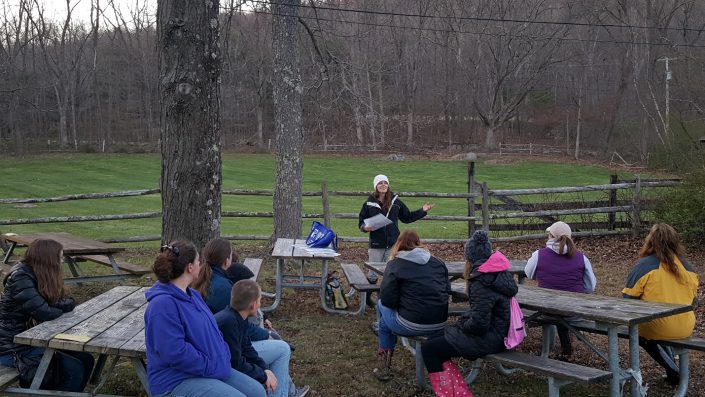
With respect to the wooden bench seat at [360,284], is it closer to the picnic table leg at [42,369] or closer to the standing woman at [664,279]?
the standing woman at [664,279]

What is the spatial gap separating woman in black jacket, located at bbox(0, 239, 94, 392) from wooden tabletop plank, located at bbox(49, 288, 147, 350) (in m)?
0.26

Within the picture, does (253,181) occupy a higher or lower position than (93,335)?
lower

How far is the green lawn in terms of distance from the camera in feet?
60.2

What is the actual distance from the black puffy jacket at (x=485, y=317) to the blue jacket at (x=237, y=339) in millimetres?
1494

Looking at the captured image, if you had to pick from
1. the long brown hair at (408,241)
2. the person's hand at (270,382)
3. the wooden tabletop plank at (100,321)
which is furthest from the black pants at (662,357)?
the wooden tabletop plank at (100,321)

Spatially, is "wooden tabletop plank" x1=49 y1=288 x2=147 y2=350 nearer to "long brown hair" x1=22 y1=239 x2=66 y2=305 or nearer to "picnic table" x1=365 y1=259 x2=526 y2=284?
"long brown hair" x1=22 y1=239 x2=66 y2=305

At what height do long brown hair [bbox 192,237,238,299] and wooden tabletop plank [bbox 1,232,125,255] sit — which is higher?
long brown hair [bbox 192,237,238,299]

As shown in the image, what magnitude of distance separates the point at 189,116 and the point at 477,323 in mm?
2802

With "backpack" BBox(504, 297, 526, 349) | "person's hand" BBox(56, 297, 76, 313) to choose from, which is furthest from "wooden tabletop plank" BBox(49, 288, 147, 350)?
"backpack" BBox(504, 297, 526, 349)

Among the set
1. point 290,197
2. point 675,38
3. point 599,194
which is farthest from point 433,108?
point 290,197

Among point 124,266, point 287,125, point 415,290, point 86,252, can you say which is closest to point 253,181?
point 287,125

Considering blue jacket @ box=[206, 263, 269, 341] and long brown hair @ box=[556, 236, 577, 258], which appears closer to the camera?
blue jacket @ box=[206, 263, 269, 341]

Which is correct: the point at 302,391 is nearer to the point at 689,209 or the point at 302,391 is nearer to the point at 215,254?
the point at 215,254

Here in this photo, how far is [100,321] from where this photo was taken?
15.9 ft
